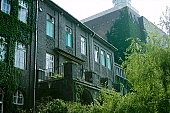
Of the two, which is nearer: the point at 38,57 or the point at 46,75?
the point at 38,57

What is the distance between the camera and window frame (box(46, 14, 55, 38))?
70.1 feet

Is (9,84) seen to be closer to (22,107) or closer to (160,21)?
(22,107)

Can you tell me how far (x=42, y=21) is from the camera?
20.6m

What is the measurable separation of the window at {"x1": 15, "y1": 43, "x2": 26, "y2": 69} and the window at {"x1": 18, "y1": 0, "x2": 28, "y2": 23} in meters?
1.88

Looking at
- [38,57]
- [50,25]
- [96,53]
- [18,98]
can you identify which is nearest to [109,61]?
[96,53]

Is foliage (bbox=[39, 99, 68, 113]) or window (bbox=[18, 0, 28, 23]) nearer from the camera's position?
foliage (bbox=[39, 99, 68, 113])

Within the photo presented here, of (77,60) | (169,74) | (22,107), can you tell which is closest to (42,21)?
(77,60)

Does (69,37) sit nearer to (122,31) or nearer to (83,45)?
(83,45)

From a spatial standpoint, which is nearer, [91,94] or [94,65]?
[91,94]

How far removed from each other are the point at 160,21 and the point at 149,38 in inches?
33.6

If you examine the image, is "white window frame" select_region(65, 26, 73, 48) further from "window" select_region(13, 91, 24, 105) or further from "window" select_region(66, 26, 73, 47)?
"window" select_region(13, 91, 24, 105)

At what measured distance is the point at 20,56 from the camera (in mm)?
17922

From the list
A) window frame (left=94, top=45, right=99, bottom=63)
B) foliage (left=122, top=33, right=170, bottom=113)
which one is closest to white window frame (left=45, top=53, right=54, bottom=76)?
window frame (left=94, top=45, right=99, bottom=63)

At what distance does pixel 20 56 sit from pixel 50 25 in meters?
4.80
